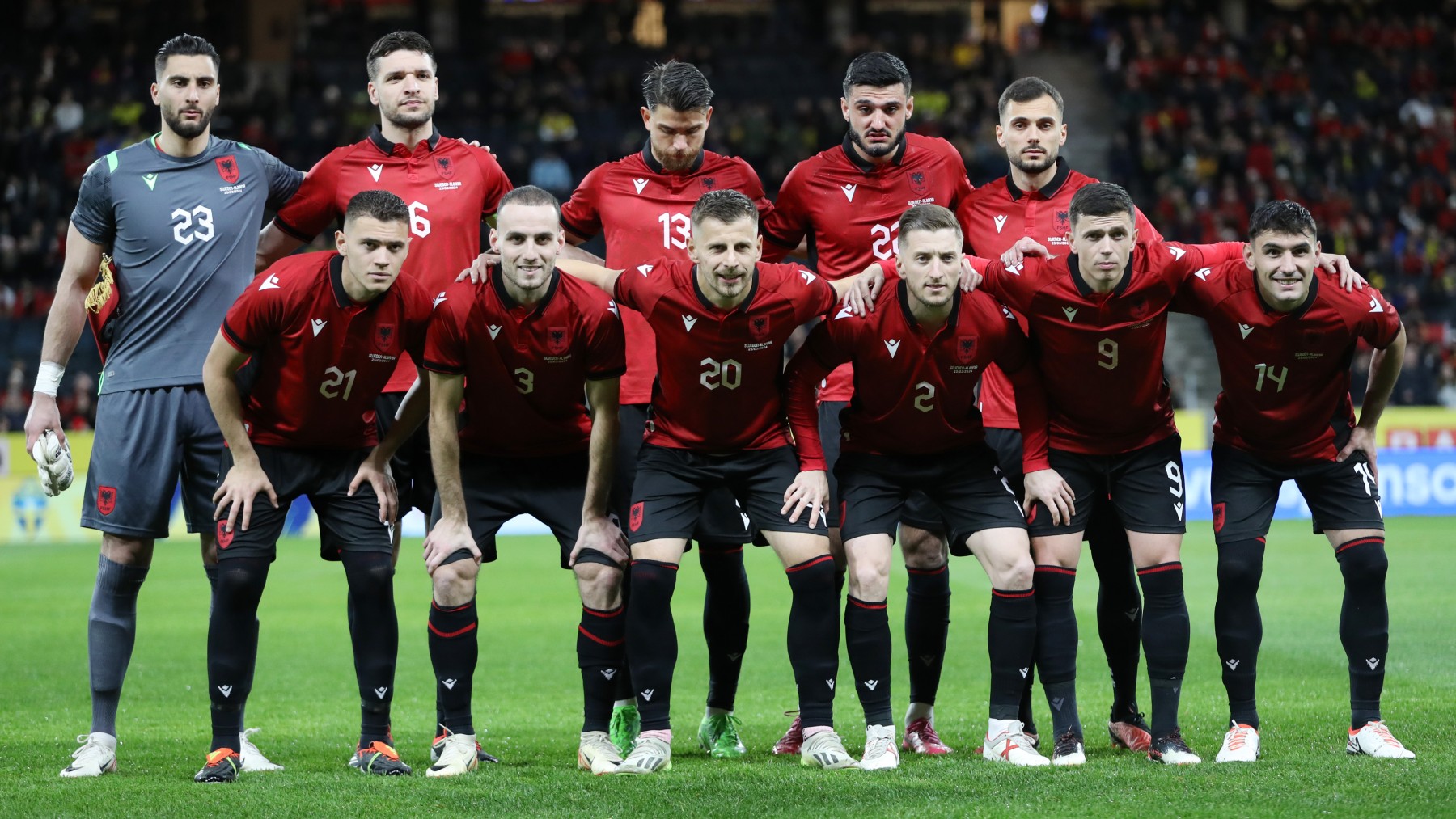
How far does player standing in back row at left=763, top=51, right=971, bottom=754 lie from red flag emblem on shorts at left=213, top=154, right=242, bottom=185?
239 centimetres

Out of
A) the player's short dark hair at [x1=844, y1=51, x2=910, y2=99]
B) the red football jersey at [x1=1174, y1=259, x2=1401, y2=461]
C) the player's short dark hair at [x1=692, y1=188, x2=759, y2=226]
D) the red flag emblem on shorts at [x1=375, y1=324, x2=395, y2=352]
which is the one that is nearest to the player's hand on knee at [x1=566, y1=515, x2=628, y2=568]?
the red flag emblem on shorts at [x1=375, y1=324, x2=395, y2=352]

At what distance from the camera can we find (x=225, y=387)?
6016 millimetres

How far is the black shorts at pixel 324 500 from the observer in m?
6.16

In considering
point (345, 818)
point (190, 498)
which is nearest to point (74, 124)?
point (190, 498)

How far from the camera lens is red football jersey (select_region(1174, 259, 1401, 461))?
618 centimetres

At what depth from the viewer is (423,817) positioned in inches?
204

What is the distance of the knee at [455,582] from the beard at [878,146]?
2.58 metres

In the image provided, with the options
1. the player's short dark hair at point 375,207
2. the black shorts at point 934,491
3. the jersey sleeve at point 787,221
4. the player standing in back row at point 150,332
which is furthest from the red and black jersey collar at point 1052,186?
the player standing in back row at point 150,332

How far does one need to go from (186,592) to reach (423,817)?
10.3m

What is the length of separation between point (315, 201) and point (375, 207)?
0.98 meters

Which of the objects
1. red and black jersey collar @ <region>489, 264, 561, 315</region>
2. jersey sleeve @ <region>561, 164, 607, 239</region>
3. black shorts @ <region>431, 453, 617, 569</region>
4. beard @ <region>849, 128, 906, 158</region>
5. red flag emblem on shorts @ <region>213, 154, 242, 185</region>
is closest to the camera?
red and black jersey collar @ <region>489, 264, 561, 315</region>

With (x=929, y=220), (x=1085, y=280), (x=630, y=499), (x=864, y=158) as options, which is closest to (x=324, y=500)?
(x=630, y=499)

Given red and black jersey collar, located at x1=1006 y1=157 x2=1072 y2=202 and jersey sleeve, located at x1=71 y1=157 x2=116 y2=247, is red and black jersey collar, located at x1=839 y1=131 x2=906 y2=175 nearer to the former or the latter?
red and black jersey collar, located at x1=1006 y1=157 x2=1072 y2=202

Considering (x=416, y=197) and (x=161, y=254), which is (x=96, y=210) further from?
(x=416, y=197)
